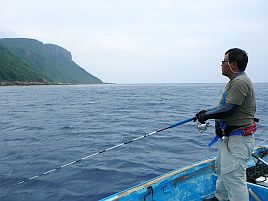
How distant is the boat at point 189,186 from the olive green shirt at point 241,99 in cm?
158

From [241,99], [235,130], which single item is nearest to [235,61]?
[241,99]

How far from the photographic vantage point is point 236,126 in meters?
4.21

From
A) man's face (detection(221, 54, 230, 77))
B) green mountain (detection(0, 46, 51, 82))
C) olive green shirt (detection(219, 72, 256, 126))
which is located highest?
green mountain (detection(0, 46, 51, 82))

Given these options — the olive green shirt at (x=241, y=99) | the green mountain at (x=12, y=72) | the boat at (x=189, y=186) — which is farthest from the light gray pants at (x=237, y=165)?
the green mountain at (x=12, y=72)

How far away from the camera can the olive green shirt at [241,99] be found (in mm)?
3936

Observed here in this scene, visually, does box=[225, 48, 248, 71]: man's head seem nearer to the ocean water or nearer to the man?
the man

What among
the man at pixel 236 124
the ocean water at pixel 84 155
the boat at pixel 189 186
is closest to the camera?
the man at pixel 236 124

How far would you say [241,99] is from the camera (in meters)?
3.93

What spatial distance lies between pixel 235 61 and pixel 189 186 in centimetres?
307

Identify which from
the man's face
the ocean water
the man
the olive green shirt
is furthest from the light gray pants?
the ocean water

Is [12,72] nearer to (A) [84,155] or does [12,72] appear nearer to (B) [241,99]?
(A) [84,155]

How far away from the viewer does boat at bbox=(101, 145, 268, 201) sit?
495cm

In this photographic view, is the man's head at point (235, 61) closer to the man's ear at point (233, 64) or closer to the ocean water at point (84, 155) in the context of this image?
the man's ear at point (233, 64)

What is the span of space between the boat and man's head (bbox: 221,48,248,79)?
6.99ft
